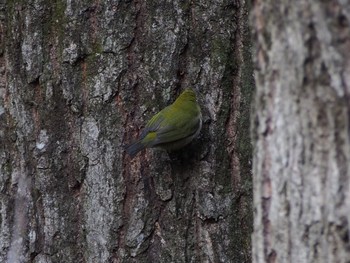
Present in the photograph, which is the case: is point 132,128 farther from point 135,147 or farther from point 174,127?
point 174,127

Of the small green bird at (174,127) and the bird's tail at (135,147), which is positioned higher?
the small green bird at (174,127)

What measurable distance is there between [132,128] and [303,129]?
1769 millimetres

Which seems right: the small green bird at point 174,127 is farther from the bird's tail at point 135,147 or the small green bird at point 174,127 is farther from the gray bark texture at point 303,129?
the gray bark texture at point 303,129

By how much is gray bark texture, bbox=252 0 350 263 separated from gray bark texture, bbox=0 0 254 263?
4.89 ft

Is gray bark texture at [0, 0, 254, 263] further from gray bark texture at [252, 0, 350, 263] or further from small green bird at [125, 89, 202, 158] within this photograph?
gray bark texture at [252, 0, 350, 263]

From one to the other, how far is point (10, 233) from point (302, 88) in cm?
230

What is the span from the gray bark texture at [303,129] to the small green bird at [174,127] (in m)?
1.44

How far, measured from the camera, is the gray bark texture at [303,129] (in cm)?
148

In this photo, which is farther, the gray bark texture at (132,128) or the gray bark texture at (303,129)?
the gray bark texture at (132,128)

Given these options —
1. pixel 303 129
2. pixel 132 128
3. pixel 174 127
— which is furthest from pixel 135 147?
pixel 303 129

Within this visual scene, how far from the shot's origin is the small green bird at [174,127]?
10.3 feet

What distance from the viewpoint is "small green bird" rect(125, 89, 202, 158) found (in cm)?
314

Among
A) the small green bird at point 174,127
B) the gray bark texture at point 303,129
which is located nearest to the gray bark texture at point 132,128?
the small green bird at point 174,127

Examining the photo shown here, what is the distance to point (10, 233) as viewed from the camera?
3.46m
